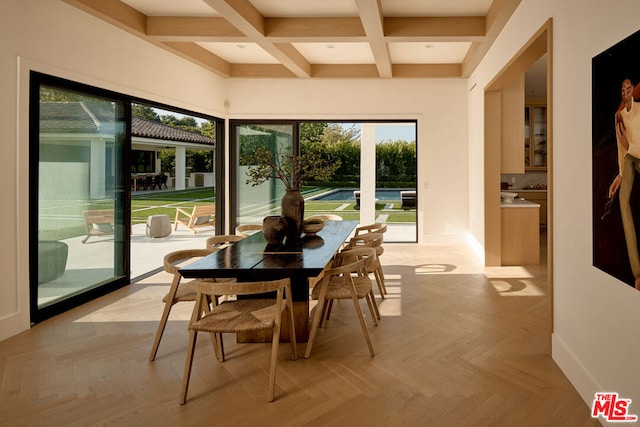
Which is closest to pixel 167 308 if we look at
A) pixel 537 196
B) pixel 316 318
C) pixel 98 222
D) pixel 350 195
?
pixel 316 318

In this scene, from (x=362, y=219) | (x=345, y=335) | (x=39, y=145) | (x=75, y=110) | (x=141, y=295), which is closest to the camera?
(x=345, y=335)

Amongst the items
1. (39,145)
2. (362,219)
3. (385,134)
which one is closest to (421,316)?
(39,145)

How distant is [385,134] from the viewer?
1016 cm

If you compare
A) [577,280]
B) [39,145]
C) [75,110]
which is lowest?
[577,280]

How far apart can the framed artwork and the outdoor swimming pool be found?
860 cm

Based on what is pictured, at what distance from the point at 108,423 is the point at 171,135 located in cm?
1002

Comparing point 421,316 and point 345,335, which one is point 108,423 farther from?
point 421,316

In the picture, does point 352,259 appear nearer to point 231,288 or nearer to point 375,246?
point 375,246

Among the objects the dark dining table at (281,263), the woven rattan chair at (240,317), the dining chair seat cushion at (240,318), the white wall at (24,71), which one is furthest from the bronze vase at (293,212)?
the white wall at (24,71)

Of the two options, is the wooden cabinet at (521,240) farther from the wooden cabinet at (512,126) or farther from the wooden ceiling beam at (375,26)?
the wooden ceiling beam at (375,26)

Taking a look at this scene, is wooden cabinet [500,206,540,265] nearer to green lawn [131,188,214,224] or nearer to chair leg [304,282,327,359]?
chair leg [304,282,327,359]

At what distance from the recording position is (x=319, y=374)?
310 centimetres

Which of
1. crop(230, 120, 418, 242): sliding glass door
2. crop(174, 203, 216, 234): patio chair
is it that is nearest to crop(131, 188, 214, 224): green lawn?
crop(174, 203, 216, 234): patio chair

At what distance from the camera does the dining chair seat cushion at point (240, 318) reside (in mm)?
2762
